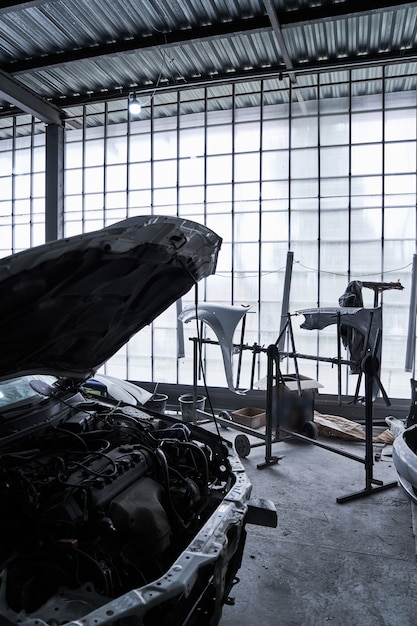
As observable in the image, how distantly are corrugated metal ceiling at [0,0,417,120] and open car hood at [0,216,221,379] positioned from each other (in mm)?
4930

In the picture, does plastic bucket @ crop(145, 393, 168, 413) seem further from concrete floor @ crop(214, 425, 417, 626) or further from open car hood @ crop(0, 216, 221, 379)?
open car hood @ crop(0, 216, 221, 379)

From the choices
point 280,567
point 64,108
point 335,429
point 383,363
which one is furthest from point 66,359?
point 64,108

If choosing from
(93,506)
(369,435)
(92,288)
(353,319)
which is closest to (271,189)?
(353,319)

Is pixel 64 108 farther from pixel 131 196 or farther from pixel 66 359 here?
pixel 66 359

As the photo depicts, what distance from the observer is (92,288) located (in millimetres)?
1888

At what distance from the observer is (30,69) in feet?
23.2

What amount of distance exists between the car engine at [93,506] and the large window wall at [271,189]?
537cm

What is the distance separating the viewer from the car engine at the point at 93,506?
1646 millimetres

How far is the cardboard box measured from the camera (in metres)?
6.16

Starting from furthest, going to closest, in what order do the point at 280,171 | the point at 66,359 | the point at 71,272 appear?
the point at 280,171, the point at 66,359, the point at 71,272

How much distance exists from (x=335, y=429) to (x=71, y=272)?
515cm

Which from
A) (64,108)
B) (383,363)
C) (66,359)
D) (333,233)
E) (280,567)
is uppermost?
(64,108)

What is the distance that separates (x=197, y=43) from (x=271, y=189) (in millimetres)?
2540

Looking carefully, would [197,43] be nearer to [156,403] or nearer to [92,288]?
[156,403]
